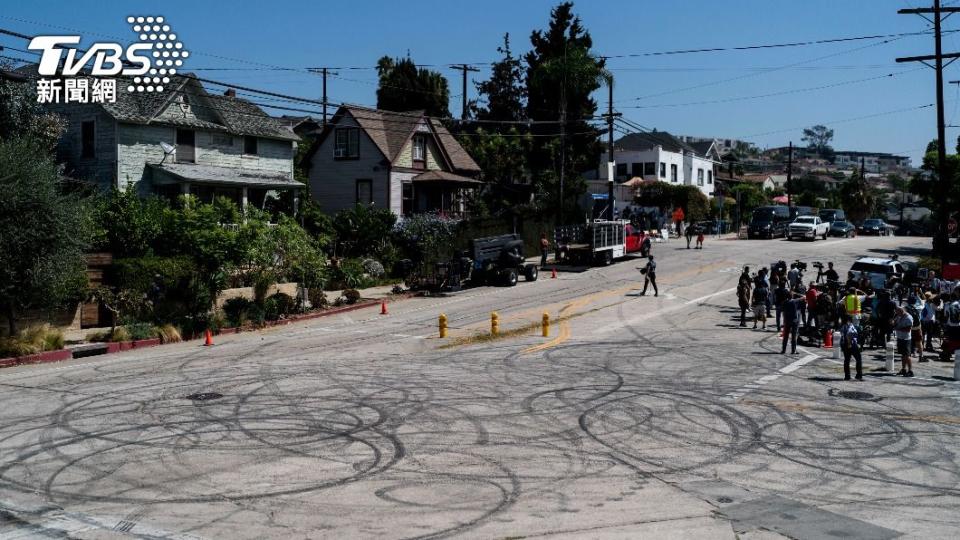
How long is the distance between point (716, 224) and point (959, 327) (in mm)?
45747

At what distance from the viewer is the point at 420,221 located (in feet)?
132

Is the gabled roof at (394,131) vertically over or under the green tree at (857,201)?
over

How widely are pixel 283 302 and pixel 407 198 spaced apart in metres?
22.0

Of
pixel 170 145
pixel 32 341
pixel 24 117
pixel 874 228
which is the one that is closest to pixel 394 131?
pixel 170 145

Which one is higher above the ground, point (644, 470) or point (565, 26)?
point (565, 26)

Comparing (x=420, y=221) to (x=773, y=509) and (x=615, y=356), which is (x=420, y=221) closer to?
(x=615, y=356)

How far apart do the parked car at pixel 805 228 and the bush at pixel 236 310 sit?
40495 mm

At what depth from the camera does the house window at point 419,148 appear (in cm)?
5103

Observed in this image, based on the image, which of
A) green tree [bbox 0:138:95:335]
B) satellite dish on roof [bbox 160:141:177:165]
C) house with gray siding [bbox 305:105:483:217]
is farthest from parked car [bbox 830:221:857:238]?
green tree [bbox 0:138:95:335]

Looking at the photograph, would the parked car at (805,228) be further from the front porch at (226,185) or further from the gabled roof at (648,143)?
the front porch at (226,185)

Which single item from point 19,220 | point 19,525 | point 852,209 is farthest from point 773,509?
point 852,209

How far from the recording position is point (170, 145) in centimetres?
3878

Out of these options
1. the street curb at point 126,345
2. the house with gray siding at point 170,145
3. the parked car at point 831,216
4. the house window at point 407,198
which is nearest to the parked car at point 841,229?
the parked car at point 831,216

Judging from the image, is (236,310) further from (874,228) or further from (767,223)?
(874,228)
